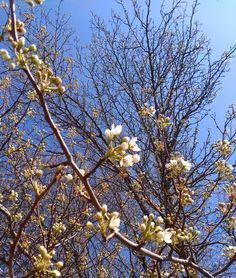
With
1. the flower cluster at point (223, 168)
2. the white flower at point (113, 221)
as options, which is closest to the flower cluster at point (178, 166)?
the flower cluster at point (223, 168)

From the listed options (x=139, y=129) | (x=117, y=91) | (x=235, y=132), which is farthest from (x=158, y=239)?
(x=117, y=91)

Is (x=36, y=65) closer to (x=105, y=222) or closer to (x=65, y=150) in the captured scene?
(x=65, y=150)

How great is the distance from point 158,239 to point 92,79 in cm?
745

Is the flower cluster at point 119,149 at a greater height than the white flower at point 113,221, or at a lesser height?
greater

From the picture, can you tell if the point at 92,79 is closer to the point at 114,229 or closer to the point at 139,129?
the point at 139,129

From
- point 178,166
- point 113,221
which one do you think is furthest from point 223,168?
point 113,221

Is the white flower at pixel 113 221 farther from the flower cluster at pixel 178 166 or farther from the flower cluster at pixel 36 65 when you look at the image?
the flower cluster at pixel 178 166

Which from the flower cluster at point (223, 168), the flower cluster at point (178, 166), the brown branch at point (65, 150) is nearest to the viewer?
the brown branch at point (65, 150)

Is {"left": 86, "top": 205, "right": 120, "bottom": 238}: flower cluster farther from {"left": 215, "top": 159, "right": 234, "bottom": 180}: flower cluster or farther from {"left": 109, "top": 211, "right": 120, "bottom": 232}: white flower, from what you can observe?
{"left": 215, "top": 159, "right": 234, "bottom": 180}: flower cluster

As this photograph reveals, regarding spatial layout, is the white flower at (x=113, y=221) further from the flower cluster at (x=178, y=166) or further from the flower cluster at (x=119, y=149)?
the flower cluster at (x=178, y=166)

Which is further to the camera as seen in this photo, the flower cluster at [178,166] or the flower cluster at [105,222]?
the flower cluster at [178,166]

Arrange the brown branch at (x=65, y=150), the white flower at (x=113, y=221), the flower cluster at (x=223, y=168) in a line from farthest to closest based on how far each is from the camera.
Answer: the flower cluster at (x=223, y=168)
the white flower at (x=113, y=221)
the brown branch at (x=65, y=150)

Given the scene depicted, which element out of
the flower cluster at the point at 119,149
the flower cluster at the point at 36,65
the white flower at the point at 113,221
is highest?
the flower cluster at the point at 36,65

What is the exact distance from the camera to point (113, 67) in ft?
29.6
